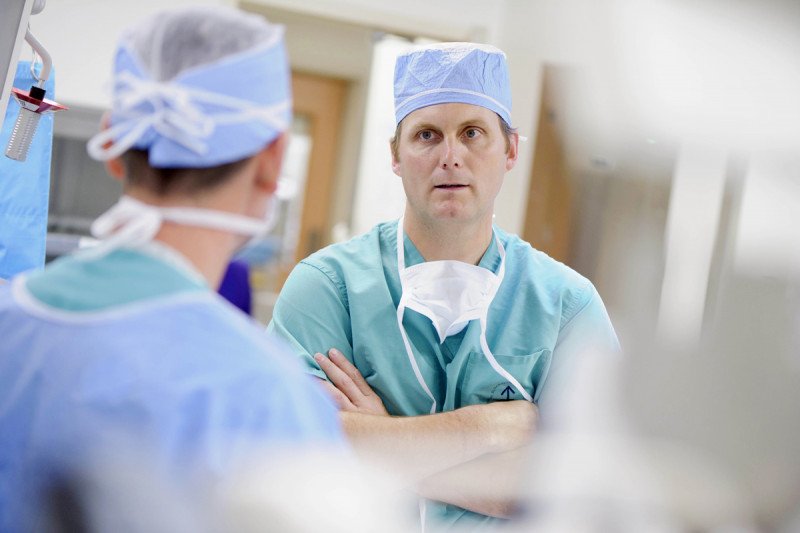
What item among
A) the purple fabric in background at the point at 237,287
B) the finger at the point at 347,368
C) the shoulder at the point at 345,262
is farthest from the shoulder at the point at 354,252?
the purple fabric in background at the point at 237,287

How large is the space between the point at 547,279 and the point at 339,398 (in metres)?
0.39

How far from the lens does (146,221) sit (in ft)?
2.28

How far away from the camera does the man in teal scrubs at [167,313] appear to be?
63cm

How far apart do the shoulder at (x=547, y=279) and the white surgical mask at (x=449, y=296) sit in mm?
39

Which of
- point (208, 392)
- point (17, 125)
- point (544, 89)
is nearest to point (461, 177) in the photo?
point (17, 125)

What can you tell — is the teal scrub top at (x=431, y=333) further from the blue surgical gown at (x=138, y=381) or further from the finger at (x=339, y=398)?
the blue surgical gown at (x=138, y=381)

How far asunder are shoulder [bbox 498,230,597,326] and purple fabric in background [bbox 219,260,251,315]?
51.9 inches

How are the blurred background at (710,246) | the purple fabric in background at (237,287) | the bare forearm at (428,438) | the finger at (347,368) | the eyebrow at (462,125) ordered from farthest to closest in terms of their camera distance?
the purple fabric in background at (237,287), the eyebrow at (462,125), the finger at (347,368), the bare forearm at (428,438), the blurred background at (710,246)

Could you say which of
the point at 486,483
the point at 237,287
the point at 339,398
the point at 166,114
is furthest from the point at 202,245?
the point at 237,287

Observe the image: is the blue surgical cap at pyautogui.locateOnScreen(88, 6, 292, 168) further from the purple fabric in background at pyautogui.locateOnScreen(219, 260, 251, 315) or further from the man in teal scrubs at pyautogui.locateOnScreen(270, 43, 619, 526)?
the purple fabric in background at pyautogui.locateOnScreen(219, 260, 251, 315)

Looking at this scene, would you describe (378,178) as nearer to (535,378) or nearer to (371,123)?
(371,123)

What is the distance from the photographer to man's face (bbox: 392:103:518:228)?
1.32m

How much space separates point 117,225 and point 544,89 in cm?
269

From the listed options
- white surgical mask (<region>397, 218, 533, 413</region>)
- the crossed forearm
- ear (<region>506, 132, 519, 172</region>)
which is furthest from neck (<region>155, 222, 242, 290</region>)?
ear (<region>506, 132, 519, 172</region>)
